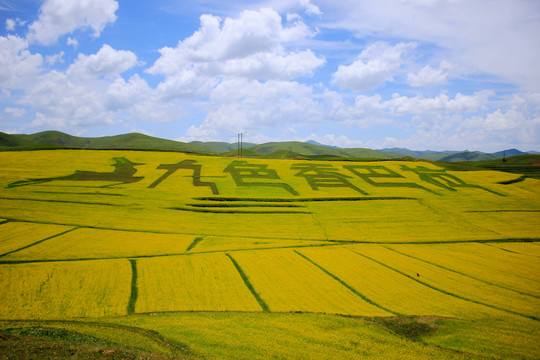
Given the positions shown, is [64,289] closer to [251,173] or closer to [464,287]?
[464,287]

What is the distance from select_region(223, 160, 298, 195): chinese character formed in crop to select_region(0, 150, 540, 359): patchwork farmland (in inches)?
27.1

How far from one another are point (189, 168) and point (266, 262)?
50.2 m

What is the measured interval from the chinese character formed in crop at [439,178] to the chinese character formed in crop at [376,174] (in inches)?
224

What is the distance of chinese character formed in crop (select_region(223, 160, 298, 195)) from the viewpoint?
225 feet

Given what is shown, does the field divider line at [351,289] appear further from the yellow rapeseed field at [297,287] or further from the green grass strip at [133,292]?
the green grass strip at [133,292]

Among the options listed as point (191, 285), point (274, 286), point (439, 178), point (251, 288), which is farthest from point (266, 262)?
point (439, 178)

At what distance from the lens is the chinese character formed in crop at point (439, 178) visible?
75.4m

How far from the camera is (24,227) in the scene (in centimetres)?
4069

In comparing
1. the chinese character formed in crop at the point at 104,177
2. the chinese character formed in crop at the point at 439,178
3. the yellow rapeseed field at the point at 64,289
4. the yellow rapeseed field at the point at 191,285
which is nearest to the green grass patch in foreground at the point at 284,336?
the yellow rapeseed field at the point at 191,285

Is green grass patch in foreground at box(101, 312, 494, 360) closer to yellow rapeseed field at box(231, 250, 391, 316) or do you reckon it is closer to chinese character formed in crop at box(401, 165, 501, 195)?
yellow rapeseed field at box(231, 250, 391, 316)

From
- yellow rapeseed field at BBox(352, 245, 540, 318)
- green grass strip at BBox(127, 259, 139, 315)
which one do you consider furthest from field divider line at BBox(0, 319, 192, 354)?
yellow rapeseed field at BBox(352, 245, 540, 318)

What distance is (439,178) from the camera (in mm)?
80688

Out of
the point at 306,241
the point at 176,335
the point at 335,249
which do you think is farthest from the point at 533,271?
the point at 176,335

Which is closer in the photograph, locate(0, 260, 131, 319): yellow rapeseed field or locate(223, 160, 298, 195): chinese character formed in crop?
locate(0, 260, 131, 319): yellow rapeseed field
